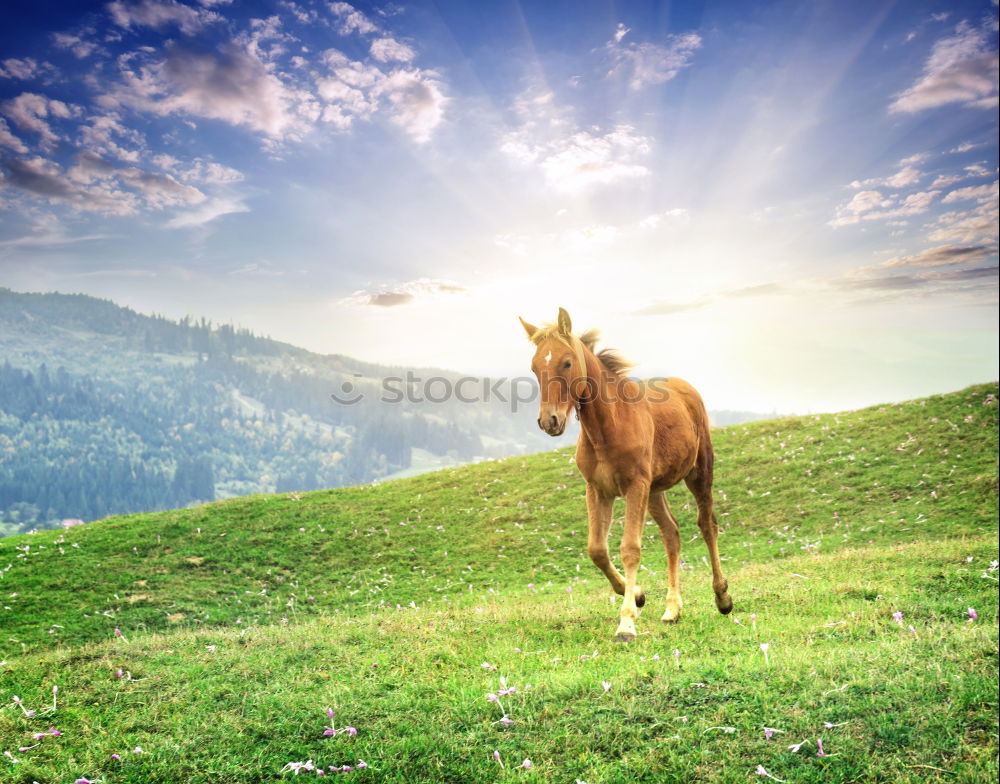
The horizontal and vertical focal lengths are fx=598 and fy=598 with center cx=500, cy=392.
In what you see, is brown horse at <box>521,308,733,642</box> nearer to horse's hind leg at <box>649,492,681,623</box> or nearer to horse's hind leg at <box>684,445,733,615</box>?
horse's hind leg at <box>649,492,681,623</box>

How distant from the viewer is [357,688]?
6.95m

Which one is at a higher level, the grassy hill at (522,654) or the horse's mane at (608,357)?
the horse's mane at (608,357)

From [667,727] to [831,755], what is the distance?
1332 millimetres

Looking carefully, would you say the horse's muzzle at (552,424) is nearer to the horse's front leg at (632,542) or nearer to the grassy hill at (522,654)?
the horse's front leg at (632,542)

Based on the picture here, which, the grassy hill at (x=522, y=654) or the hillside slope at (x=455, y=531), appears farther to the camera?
the hillside slope at (x=455, y=531)

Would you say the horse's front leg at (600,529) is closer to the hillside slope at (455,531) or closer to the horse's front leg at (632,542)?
the horse's front leg at (632,542)

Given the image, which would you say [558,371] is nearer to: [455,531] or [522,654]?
[522,654]


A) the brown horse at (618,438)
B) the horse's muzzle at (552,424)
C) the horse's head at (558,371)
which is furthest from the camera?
the brown horse at (618,438)

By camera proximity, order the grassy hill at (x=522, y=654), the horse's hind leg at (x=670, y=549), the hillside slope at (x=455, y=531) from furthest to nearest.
Result: the hillside slope at (x=455, y=531) < the horse's hind leg at (x=670, y=549) < the grassy hill at (x=522, y=654)

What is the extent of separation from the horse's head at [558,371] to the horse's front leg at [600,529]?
65.3 inches

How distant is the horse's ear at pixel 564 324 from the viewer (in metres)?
7.98

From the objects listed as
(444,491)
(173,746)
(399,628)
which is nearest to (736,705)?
(173,746)

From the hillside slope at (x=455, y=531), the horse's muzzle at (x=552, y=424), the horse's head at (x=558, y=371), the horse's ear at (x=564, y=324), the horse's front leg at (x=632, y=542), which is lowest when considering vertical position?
the hillside slope at (x=455, y=531)

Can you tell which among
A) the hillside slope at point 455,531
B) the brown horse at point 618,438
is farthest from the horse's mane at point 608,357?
the hillside slope at point 455,531
